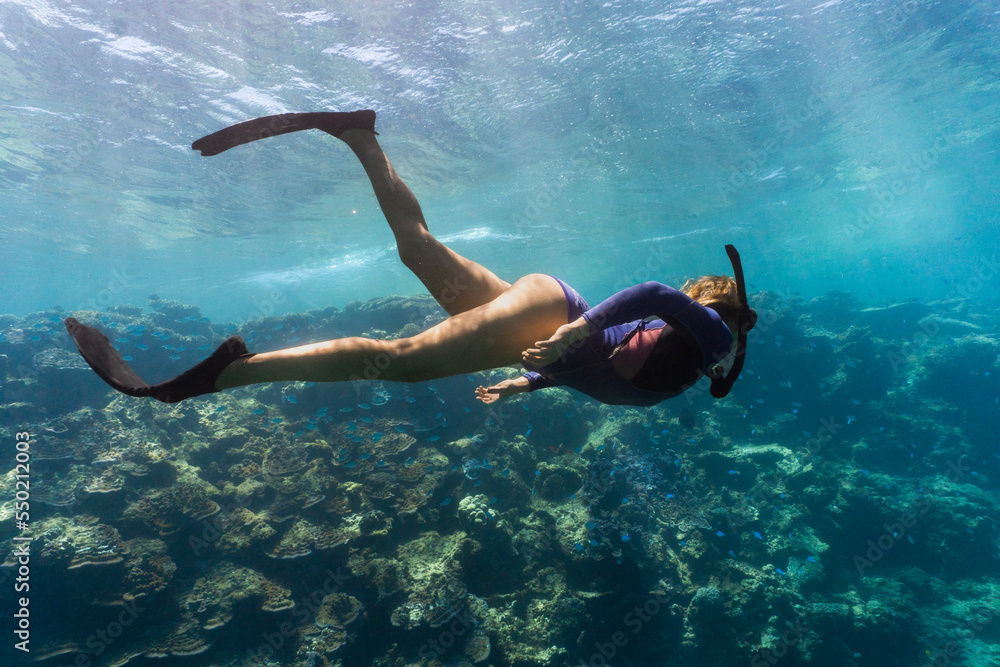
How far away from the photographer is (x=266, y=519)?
25.0 ft

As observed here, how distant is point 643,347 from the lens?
9.44ft

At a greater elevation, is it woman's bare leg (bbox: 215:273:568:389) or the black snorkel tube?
woman's bare leg (bbox: 215:273:568:389)

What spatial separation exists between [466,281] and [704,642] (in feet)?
26.1

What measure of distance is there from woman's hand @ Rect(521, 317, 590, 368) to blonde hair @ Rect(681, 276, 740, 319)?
959 millimetres

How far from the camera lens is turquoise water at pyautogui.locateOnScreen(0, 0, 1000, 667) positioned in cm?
673

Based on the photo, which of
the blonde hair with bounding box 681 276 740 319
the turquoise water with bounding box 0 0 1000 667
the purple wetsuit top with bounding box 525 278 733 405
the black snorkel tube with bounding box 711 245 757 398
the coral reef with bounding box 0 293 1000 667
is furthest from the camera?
the turquoise water with bounding box 0 0 1000 667

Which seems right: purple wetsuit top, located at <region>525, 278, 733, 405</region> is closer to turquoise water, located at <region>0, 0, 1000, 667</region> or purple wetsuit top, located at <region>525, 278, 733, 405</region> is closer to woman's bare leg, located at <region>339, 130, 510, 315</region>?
woman's bare leg, located at <region>339, 130, 510, 315</region>

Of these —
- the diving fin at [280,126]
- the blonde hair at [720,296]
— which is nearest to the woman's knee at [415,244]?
the diving fin at [280,126]

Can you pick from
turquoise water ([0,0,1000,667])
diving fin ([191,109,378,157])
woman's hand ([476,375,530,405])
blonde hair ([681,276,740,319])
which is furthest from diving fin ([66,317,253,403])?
turquoise water ([0,0,1000,667])

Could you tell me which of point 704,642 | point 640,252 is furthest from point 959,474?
point 640,252

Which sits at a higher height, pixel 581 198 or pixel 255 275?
pixel 255 275

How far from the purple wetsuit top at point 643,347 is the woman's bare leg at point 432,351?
247 millimetres

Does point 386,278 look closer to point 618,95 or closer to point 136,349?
point 136,349

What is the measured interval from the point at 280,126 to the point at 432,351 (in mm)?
2003
